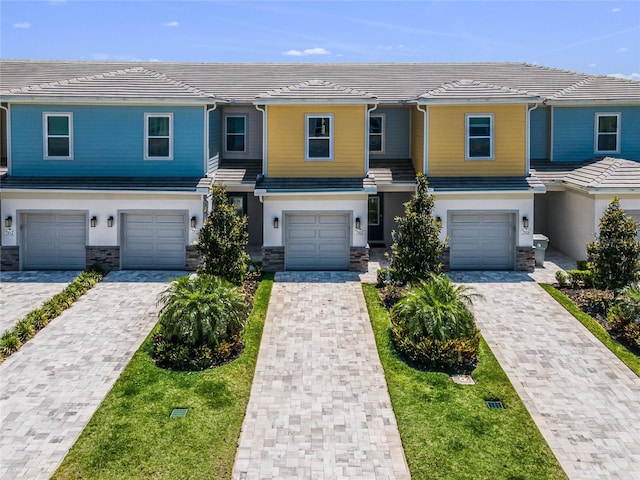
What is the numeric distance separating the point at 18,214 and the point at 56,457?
12614mm

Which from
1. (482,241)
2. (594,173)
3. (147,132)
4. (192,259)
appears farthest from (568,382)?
(147,132)

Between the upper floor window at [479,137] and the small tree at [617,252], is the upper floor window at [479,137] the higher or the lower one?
the higher one

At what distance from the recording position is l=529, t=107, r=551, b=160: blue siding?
22812 millimetres

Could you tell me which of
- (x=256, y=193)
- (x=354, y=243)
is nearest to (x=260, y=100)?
(x=256, y=193)

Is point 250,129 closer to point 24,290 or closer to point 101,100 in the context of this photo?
point 101,100

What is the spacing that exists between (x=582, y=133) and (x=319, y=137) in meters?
10.3

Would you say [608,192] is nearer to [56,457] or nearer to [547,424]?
[547,424]

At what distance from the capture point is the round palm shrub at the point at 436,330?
39.4 feet

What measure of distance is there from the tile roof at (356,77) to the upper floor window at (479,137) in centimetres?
311

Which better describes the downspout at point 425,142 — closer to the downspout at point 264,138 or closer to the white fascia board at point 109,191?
the downspout at point 264,138

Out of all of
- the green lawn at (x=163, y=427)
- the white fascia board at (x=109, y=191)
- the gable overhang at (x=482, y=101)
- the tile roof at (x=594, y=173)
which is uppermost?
the gable overhang at (x=482, y=101)

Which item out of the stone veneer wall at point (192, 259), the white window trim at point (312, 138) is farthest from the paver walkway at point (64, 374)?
the white window trim at point (312, 138)

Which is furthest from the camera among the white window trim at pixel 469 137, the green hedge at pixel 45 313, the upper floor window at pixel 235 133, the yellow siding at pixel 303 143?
the upper floor window at pixel 235 133

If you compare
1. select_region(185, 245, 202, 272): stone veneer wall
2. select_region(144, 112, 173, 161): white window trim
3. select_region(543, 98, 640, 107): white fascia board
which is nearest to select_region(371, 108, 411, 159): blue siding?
select_region(543, 98, 640, 107): white fascia board
